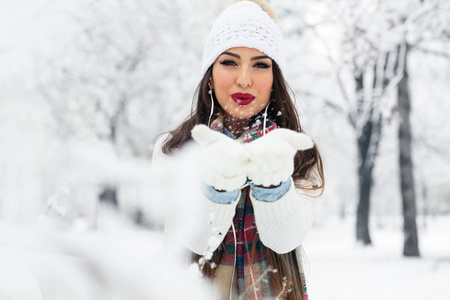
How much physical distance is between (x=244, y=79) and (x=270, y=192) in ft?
1.78

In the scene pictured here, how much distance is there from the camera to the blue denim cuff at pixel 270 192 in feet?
3.45

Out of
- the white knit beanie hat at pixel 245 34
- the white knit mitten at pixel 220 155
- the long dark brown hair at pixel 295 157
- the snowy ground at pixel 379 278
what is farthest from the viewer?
the snowy ground at pixel 379 278

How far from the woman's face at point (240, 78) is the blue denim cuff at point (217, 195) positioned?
1.84 ft

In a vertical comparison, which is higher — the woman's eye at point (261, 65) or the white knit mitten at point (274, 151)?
the woman's eye at point (261, 65)

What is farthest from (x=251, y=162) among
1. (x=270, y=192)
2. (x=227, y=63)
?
(x=227, y=63)

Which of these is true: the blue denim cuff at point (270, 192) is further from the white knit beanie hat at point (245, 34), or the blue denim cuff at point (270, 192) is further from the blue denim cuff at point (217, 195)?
the white knit beanie hat at point (245, 34)

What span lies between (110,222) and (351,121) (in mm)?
8888

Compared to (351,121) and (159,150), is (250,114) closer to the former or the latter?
(159,150)

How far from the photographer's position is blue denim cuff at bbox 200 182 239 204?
3.23 ft

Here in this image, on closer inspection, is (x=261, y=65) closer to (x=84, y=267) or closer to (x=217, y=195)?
(x=217, y=195)

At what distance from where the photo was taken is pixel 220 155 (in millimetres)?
832

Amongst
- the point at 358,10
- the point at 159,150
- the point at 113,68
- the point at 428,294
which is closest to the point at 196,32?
the point at 113,68

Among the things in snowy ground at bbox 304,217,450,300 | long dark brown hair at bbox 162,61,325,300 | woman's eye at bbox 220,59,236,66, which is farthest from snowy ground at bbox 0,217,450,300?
snowy ground at bbox 304,217,450,300

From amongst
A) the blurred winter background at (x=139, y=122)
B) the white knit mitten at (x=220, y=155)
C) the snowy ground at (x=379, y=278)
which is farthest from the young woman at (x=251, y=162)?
the snowy ground at (x=379, y=278)
